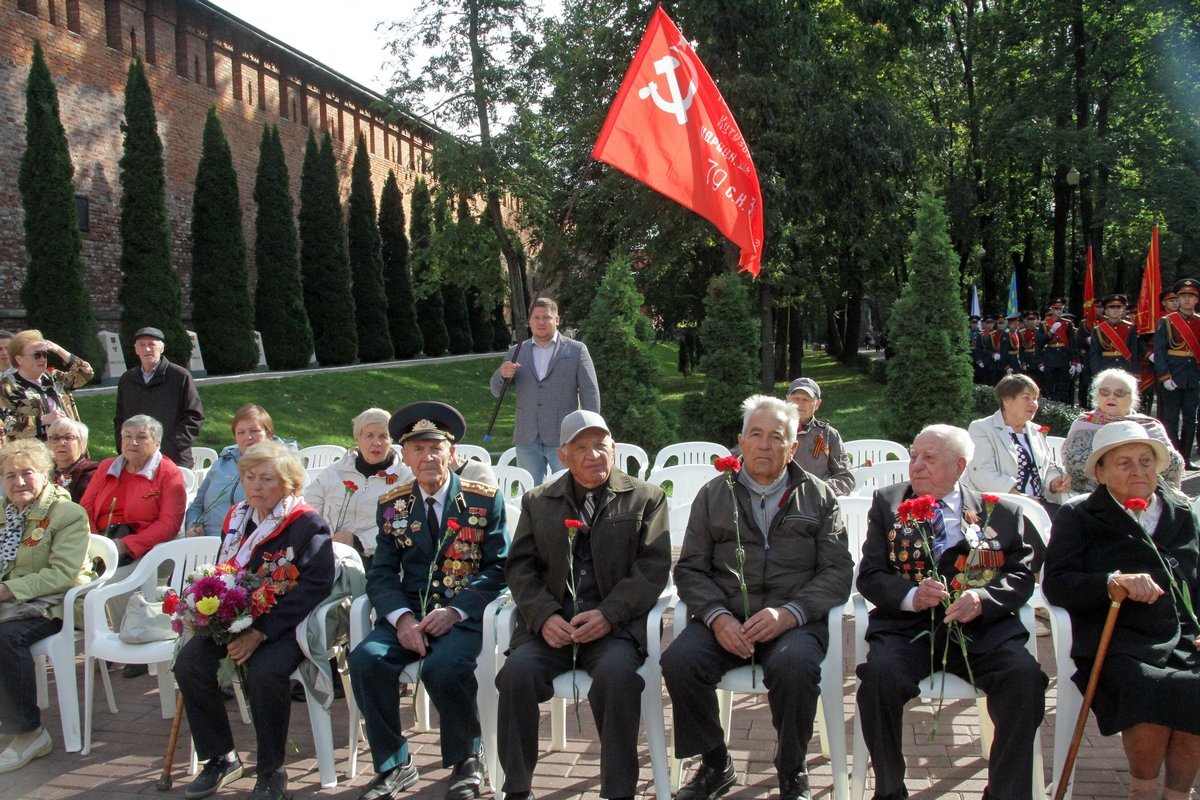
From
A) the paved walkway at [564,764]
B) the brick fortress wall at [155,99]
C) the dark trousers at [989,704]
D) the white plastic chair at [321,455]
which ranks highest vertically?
the brick fortress wall at [155,99]

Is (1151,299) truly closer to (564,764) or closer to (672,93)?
(672,93)

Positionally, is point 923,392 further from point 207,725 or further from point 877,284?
point 877,284

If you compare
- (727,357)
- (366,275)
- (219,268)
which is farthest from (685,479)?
(366,275)

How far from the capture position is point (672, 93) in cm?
634

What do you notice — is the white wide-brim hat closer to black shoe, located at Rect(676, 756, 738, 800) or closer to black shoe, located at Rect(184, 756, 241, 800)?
black shoe, located at Rect(676, 756, 738, 800)

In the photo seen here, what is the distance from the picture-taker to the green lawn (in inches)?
556

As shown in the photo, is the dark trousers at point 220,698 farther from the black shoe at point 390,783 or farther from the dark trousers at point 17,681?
the dark trousers at point 17,681

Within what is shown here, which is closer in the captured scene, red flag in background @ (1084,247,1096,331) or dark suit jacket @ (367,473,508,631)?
dark suit jacket @ (367,473,508,631)

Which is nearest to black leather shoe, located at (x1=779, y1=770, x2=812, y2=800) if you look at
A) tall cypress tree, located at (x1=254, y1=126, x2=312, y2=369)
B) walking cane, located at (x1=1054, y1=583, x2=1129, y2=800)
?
walking cane, located at (x1=1054, y1=583, x2=1129, y2=800)

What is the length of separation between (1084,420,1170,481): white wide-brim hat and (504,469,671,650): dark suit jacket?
1632mm

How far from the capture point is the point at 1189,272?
91.4ft

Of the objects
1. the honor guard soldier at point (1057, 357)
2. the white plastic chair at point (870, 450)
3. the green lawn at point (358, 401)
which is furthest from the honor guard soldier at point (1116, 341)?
the white plastic chair at point (870, 450)

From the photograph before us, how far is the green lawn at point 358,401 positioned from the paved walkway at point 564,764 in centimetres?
694

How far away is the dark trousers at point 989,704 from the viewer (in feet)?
10.5
